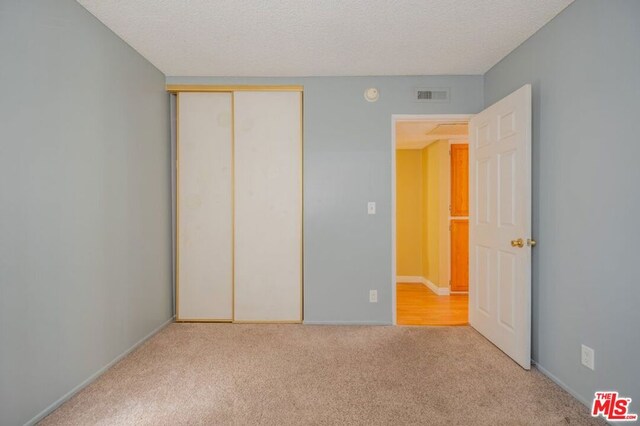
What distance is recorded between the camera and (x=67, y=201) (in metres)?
2.10

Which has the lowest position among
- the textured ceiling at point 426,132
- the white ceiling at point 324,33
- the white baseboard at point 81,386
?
the white baseboard at point 81,386

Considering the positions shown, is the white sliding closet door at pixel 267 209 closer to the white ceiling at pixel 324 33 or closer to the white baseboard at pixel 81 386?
the white ceiling at pixel 324 33

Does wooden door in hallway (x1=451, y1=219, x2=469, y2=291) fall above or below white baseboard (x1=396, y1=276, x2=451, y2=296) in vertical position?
above

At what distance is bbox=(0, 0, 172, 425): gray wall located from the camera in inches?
68.4

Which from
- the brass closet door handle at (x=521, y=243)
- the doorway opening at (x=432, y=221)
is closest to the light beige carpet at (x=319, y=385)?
the brass closet door handle at (x=521, y=243)

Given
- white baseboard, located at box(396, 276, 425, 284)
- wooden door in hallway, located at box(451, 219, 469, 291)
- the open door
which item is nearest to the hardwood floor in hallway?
wooden door in hallway, located at box(451, 219, 469, 291)

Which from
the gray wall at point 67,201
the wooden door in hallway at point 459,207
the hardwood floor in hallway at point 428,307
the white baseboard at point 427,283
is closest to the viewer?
the gray wall at point 67,201

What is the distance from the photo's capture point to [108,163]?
8.27 feet

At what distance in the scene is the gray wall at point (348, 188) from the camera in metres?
3.46

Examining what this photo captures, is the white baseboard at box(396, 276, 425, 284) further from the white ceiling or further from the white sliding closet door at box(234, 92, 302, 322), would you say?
the white ceiling

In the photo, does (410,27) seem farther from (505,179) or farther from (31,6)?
(31,6)

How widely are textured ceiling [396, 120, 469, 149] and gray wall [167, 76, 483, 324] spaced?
586 mm

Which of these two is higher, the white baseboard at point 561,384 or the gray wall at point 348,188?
the gray wall at point 348,188

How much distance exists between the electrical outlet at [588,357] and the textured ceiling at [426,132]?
2.68 metres
